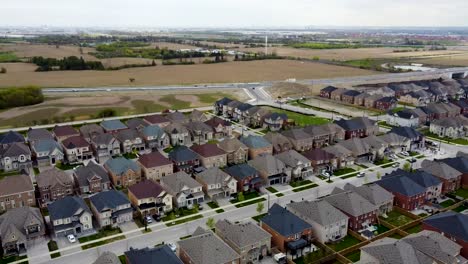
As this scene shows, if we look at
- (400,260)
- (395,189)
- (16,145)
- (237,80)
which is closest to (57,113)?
(16,145)

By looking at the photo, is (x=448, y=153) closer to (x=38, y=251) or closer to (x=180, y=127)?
(x=180, y=127)

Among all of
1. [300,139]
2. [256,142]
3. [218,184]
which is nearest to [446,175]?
[300,139]

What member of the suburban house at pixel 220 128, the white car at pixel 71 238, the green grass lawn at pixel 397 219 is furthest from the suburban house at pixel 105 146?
the green grass lawn at pixel 397 219

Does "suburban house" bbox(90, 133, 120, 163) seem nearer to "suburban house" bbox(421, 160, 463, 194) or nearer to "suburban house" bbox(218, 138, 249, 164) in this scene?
"suburban house" bbox(218, 138, 249, 164)

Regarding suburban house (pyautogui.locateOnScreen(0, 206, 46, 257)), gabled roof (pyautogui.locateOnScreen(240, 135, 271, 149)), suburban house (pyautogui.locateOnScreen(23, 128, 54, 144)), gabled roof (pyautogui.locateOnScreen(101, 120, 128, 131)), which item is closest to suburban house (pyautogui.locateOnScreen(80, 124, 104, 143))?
gabled roof (pyautogui.locateOnScreen(101, 120, 128, 131))

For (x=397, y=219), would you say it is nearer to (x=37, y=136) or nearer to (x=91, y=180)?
(x=91, y=180)

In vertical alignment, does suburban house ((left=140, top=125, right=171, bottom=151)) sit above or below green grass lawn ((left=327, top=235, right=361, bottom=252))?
above

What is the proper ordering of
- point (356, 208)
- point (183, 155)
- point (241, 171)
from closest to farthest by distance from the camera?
point (356, 208)
point (241, 171)
point (183, 155)
